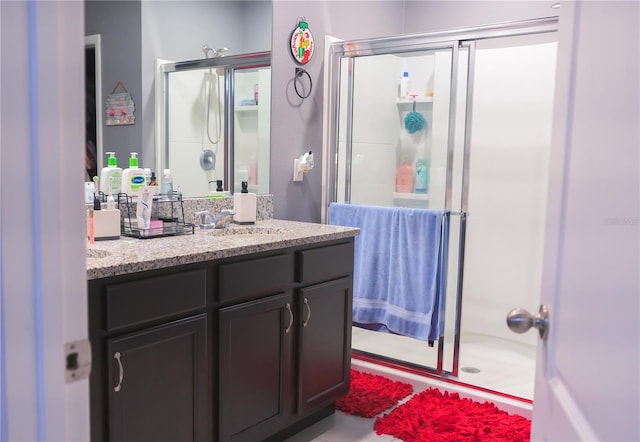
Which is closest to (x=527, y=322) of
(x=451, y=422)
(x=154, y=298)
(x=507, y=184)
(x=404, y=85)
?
(x=154, y=298)

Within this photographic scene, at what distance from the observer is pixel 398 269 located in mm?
3094

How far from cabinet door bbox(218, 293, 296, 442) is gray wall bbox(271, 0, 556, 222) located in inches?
37.6

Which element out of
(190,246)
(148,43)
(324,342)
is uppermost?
(148,43)

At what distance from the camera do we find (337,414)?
2.78m

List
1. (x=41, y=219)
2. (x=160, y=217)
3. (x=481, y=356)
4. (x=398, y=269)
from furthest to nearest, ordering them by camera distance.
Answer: (x=481, y=356) < (x=398, y=269) < (x=160, y=217) < (x=41, y=219)

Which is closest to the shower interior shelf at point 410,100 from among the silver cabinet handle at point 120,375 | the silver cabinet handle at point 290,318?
the silver cabinet handle at point 290,318

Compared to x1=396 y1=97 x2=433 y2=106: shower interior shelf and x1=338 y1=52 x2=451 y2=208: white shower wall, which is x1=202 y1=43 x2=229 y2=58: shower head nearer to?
x1=338 y1=52 x2=451 y2=208: white shower wall

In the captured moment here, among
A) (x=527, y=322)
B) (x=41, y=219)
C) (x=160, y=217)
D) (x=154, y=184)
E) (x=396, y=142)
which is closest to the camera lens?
(x=41, y=219)

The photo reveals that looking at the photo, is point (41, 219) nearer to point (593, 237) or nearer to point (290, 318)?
point (593, 237)

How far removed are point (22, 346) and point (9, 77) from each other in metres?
0.34

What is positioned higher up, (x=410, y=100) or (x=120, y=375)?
(x=410, y=100)

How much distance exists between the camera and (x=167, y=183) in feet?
8.47

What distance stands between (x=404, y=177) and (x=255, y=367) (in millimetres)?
1502

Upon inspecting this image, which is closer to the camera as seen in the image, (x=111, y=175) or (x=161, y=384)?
(x=161, y=384)
